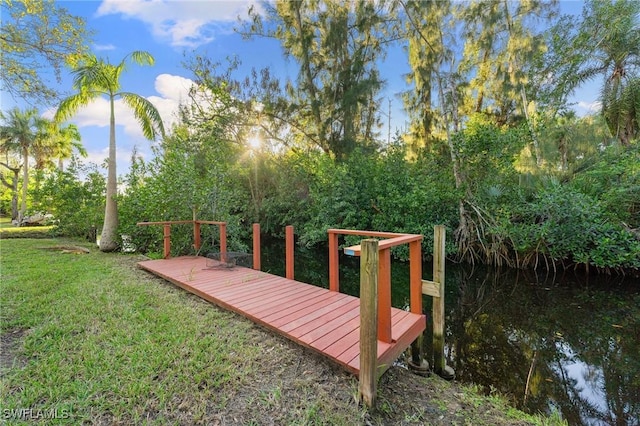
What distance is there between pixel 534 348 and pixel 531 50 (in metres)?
9.76

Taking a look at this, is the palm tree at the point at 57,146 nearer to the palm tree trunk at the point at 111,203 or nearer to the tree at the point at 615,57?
the palm tree trunk at the point at 111,203

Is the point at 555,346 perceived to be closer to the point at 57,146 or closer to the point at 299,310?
the point at 299,310

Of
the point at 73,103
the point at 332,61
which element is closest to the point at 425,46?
the point at 332,61

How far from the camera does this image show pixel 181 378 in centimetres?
198

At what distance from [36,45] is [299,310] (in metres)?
5.90

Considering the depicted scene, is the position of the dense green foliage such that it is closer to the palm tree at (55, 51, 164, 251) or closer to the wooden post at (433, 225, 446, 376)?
the palm tree at (55, 51, 164, 251)

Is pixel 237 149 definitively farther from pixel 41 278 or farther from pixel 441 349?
pixel 441 349

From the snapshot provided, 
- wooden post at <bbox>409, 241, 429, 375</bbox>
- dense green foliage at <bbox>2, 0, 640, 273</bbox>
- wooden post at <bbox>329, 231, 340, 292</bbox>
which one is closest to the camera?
wooden post at <bbox>409, 241, 429, 375</bbox>

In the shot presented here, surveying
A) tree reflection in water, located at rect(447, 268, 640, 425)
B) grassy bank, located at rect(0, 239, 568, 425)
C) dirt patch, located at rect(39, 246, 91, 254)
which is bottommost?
tree reflection in water, located at rect(447, 268, 640, 425)

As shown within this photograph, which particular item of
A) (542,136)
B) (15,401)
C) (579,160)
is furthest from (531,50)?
(15,401)

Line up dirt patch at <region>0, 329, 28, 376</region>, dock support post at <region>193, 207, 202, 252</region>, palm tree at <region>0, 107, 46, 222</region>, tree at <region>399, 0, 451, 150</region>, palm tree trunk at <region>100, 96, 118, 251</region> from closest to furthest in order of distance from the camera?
dirt patch at <region>0, 329, 28, 376</region>
dock support post at <region>193, 207, 202, 252</region>
palm tree trunk at <region>100, 96, 118, 251</region>
tree at <region>399, 0, 451, 150</region>
palm tree at <region>0, 107, 46, 222</region>

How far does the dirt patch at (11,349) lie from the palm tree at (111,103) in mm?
5043

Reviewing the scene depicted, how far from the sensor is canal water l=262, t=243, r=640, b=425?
256 cm

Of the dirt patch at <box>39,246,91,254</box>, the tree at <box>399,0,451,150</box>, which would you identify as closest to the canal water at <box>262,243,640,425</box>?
the dirt patch at <box>39,246,91,254</box>
